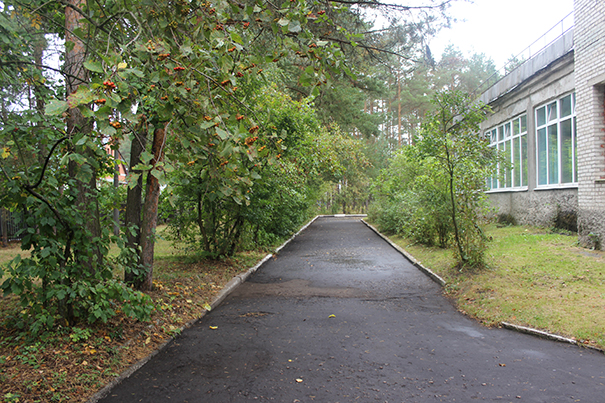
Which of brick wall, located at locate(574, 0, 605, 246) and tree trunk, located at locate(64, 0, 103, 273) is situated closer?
tree trunk, located at locate(64, 0, 103, 273)

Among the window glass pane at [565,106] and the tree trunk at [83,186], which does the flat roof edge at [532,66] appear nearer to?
the window glass pane at [565,106]

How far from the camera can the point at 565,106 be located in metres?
14.6

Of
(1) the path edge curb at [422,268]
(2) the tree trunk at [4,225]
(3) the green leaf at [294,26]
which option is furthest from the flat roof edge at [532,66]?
(2) the tree trunk at [4,225]

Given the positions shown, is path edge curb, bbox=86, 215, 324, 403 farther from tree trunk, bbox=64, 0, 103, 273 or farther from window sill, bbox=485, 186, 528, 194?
window sill, bbox=485, 186, 528, 194

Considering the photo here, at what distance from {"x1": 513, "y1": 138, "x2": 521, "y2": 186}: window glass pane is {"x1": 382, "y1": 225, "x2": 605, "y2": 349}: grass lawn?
774 cm

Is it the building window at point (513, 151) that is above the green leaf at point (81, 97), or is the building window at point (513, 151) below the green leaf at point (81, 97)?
above

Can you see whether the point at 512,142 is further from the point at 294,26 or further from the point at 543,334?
the point at 294,26

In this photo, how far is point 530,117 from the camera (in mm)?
16953

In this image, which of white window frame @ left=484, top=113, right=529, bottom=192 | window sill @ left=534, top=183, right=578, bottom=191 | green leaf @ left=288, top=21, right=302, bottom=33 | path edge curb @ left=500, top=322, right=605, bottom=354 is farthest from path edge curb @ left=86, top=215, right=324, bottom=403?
white window frame @ left=484, top=113, right=529, bottom=192

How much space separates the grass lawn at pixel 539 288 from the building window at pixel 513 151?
7174 mm

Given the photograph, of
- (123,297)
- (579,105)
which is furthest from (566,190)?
(123,297)

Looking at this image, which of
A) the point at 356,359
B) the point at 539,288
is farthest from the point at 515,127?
the point at 356,359

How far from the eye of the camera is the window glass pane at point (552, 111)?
15281 millimetres

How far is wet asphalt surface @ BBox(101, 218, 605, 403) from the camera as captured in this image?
3.69m
